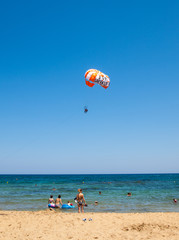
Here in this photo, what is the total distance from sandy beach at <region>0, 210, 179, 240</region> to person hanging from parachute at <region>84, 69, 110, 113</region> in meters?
9.59

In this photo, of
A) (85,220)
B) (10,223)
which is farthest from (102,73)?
(10,223)

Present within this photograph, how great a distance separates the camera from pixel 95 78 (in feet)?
53.8

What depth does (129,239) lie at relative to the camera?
335 inches

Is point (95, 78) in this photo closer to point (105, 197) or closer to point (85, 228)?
point (85, 228)

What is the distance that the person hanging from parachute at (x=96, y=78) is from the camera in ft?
53.7

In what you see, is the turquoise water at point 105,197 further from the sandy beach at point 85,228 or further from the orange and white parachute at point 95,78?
the orange and white parachute at point 95,78

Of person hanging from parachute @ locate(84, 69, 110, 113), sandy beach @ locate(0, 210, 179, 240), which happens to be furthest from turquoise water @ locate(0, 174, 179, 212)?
person hanging from parachute @ locate(84, 69, 110, 113)

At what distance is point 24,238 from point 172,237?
19.6 feet

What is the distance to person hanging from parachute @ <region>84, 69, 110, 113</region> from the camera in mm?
16375

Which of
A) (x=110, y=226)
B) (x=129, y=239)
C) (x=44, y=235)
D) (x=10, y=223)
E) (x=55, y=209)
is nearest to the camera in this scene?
(x=129, y=239)

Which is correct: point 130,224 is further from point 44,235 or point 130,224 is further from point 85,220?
point 44,235

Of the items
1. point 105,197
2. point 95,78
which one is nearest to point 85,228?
point 95,78

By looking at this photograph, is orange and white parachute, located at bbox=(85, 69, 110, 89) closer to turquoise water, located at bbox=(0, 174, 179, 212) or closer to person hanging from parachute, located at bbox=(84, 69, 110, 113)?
person hanging from parachute, located at bbox=(84, 69, 110, 113)

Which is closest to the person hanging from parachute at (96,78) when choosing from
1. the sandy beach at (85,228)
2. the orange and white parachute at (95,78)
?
the orange and white parachute at (95,78)
